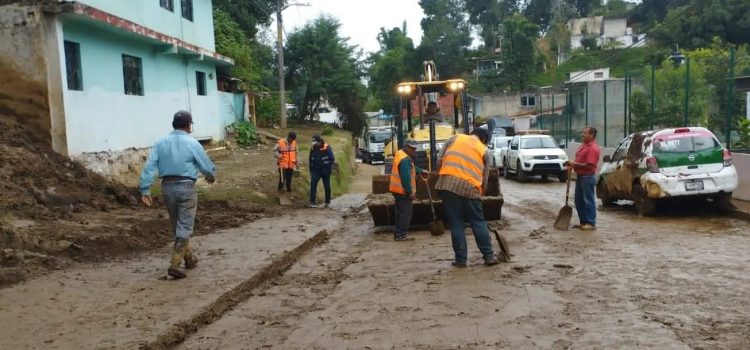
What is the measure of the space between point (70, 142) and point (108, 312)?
773cm

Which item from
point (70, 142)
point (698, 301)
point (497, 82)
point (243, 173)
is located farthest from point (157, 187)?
point (497, 82)

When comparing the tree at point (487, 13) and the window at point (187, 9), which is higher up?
the tree at point (487, 13)

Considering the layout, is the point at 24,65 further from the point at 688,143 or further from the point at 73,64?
the point at 688,143

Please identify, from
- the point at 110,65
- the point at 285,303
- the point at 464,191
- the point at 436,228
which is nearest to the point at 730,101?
the point at 436,228

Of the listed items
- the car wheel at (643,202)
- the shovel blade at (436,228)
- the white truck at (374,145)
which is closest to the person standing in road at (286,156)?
the shovel blade at (436,228)

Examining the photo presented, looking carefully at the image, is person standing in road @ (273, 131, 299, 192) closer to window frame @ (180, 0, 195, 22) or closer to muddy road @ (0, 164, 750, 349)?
muddy road @ (0, 164, 750, 349)

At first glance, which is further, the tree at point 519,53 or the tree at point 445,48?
the tree at point 445,48

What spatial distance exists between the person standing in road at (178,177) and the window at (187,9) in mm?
14468

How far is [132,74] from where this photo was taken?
16.6m

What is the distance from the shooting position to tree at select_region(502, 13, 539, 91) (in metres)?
60.7

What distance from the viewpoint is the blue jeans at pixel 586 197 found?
11094mm

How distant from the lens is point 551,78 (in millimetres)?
65250

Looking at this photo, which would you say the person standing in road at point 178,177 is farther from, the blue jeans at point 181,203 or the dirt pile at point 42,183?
the dirt pile at point 42,183

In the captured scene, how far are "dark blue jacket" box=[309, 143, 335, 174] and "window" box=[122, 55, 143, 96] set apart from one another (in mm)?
4898
